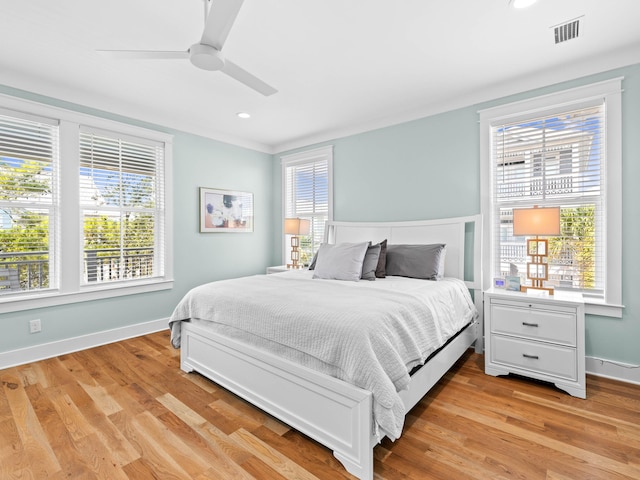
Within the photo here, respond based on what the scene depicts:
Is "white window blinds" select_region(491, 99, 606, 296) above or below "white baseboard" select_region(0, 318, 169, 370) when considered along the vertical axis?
above

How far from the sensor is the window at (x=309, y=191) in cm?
458

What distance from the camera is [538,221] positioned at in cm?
254

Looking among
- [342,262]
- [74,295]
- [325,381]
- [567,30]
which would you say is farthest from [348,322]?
[74,295]

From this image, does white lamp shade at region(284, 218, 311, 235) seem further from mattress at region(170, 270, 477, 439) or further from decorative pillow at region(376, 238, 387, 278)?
mattress at region(170, 270, 477, 439)

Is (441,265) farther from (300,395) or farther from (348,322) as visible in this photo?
(300,395)

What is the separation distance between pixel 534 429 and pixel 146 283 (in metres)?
3.84

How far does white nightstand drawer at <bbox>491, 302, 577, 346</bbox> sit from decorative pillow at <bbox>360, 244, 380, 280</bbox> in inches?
40.8

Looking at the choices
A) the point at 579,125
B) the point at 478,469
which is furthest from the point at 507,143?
the point at 478,469

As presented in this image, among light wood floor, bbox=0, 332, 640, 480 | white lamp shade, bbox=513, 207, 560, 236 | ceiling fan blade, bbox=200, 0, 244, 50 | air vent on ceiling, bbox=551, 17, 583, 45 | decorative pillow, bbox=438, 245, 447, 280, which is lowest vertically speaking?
light wood floor, bbox=0, 332, 640, 480

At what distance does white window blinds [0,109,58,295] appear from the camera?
287cm

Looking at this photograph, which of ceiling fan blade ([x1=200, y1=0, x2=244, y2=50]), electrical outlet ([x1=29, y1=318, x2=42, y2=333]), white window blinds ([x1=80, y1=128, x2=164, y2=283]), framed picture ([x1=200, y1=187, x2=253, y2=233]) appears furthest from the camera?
framed picture ([x1=200, y1=187, x2=253, y2=233])

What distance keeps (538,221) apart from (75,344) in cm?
441

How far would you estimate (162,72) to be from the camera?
281 cm

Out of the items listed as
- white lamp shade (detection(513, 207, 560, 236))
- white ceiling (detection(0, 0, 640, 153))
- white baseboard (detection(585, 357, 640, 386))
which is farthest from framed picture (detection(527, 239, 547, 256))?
white ceiling (detection(0, 0, 640, 153))
